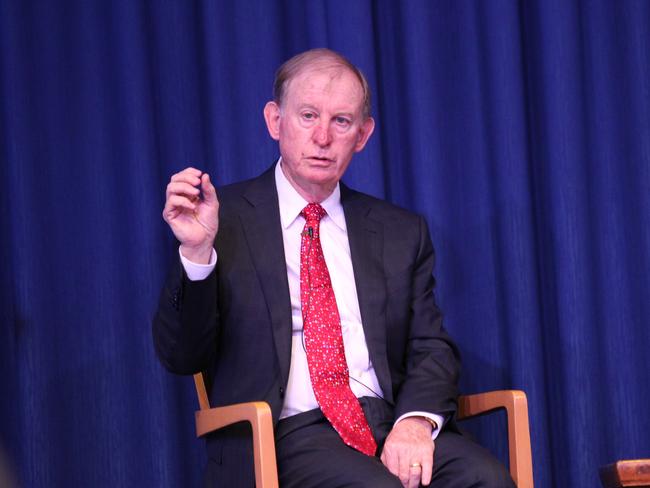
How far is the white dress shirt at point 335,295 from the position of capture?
240 centimetres

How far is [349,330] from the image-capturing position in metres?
2.51

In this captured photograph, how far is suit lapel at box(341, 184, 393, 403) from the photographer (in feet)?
8.14

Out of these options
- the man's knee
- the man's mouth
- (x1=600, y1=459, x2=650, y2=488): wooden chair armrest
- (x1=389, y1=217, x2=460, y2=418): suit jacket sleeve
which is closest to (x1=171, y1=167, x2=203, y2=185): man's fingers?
the man's mouth

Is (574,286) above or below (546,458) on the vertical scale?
above

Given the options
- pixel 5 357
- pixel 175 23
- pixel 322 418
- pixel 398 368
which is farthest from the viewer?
pixel 175 23

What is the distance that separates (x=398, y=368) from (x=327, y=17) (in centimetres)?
121

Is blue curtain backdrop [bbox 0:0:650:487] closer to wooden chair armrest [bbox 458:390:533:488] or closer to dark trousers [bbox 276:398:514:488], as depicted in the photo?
dark trousers [bbox 276:398:514:488]

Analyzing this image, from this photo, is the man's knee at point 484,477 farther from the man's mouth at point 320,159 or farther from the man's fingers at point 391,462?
the man's mouth at point 320,159

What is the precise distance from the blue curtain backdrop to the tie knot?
0.49 metres

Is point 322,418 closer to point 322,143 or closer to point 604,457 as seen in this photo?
point 322,143

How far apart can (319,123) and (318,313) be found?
0.50 metres

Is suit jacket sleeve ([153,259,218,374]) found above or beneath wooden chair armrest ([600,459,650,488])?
above

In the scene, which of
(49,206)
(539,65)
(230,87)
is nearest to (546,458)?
(539,65)

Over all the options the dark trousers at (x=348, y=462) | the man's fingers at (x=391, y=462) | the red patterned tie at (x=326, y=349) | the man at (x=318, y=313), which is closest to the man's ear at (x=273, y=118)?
the man at (x=318, y=313)
